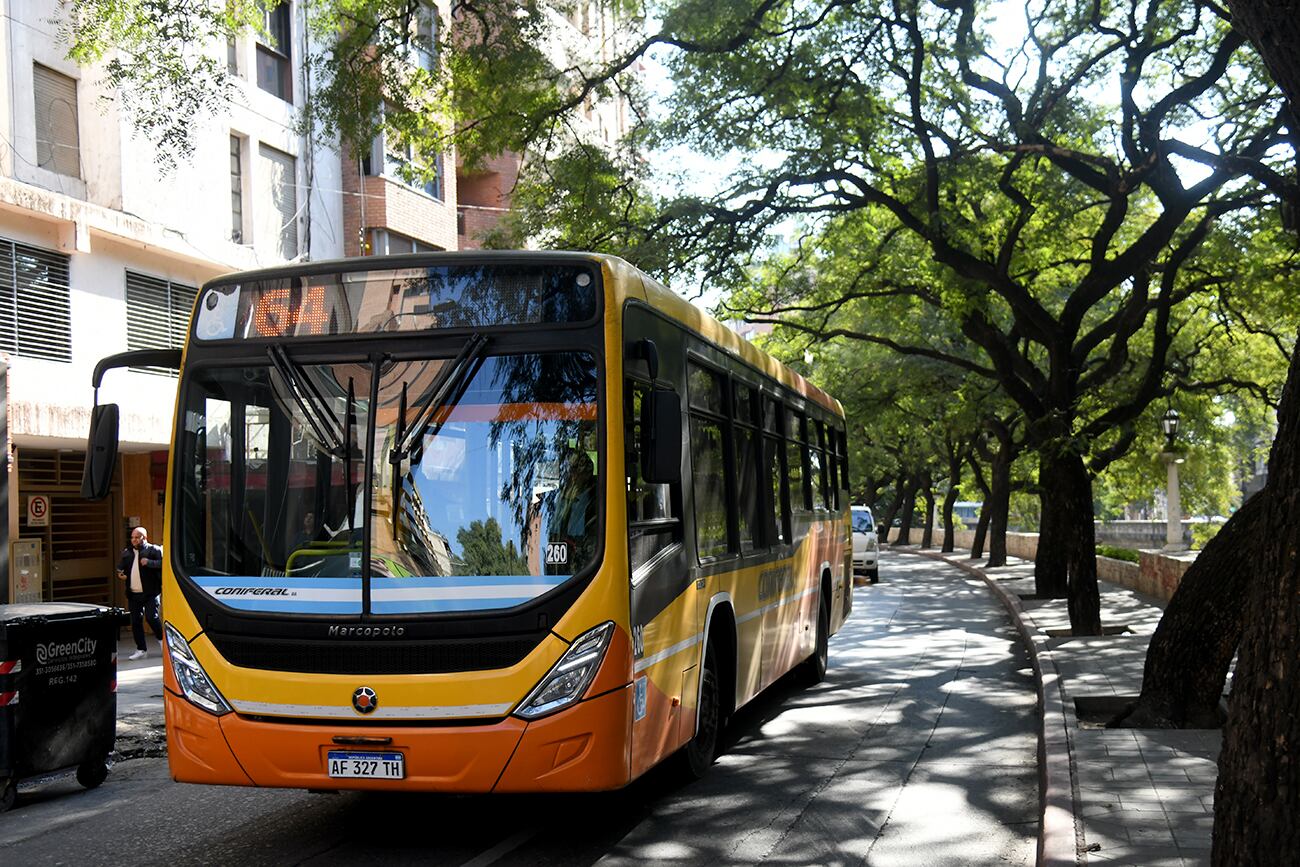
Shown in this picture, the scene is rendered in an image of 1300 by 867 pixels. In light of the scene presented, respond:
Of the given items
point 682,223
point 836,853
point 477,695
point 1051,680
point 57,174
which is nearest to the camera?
point 477,695

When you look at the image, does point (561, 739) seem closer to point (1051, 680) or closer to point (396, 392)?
point (396, 392)

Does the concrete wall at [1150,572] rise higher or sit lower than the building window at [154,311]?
lower

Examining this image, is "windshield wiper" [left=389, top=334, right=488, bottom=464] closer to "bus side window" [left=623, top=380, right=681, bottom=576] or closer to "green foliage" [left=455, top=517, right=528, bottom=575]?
"green foliage" [left=455, top=517, right=528, bottom=575]

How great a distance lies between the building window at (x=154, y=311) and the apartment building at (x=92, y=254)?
0.10 ft

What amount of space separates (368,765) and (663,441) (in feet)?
6.94

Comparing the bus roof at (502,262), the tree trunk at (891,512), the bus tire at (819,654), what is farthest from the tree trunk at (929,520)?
the bus roof at (502,262)

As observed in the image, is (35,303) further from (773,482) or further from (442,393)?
(442,393)

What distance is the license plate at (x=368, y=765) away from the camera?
260 inches

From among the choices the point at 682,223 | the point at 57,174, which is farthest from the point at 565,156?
the point at 57,174

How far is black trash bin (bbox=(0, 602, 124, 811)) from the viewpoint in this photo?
8727 millimetres

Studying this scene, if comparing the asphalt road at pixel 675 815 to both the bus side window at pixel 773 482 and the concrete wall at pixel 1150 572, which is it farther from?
the concrete wall at pixel 1150 572

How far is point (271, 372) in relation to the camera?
7.24 m

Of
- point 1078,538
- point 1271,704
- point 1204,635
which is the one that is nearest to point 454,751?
point 1271,704

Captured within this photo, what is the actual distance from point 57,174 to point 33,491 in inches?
188
